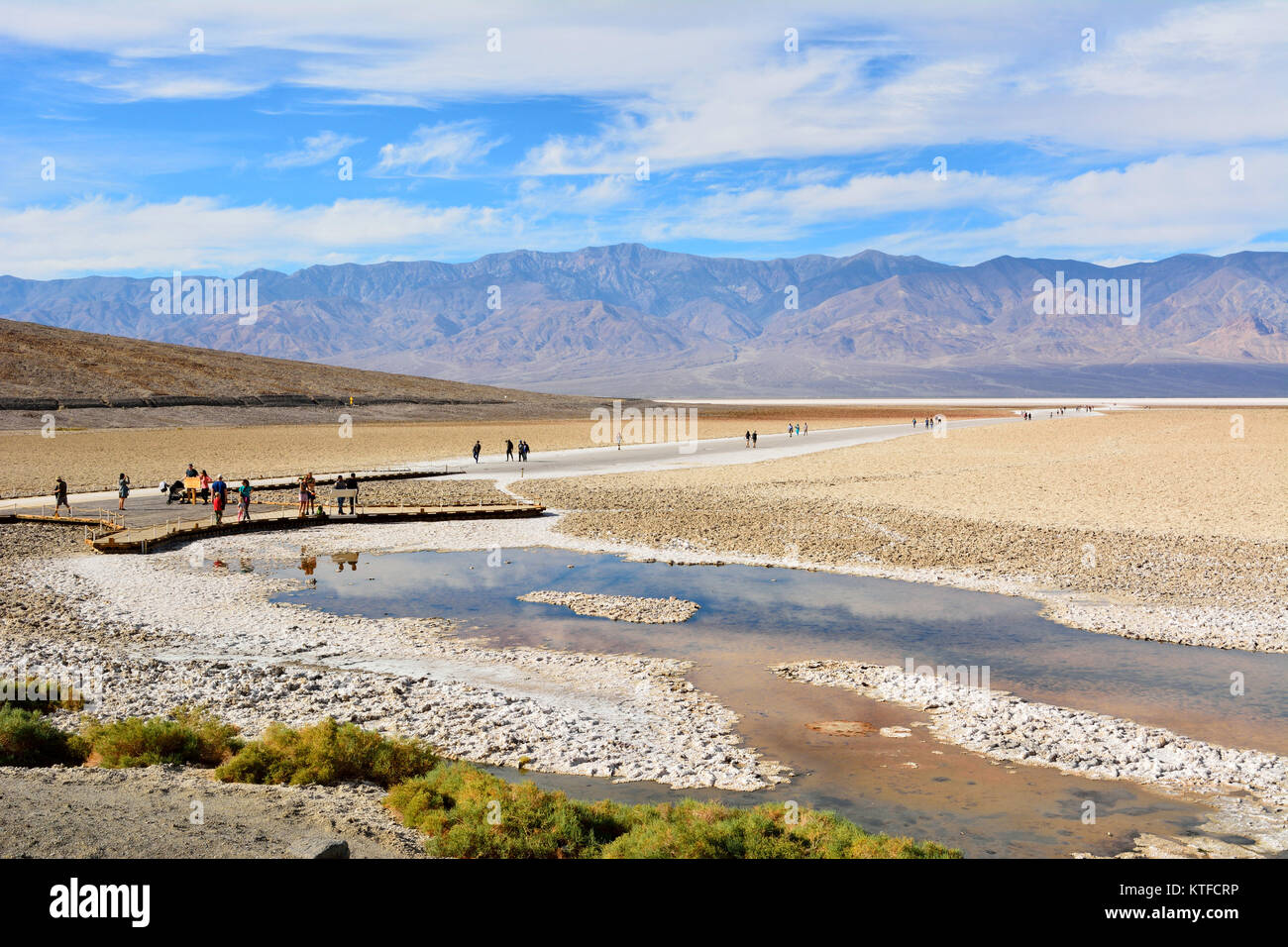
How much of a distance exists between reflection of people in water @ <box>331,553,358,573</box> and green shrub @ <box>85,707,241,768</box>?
12963 millimetres

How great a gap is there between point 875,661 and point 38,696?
12302mm

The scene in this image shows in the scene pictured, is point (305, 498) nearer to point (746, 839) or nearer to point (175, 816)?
point (175, 816)

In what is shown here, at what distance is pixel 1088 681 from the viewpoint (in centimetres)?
1489

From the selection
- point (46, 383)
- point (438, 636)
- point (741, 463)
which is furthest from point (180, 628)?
point (46, 383)

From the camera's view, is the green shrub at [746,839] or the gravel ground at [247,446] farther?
the gravel ground at [247,446]

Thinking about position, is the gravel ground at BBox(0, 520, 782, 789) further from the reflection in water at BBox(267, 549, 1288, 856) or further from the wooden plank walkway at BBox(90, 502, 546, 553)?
the wooden plank walkway at BBox(90, 502, 546, 553)

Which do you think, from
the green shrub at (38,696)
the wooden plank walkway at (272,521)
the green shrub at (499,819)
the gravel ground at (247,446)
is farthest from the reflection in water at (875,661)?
the gravel ground at (247,446)

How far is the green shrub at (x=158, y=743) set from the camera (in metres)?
10.5

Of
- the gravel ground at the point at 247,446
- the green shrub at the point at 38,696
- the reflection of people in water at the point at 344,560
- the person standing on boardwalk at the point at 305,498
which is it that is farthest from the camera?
the gravel ground at the point at 247,446

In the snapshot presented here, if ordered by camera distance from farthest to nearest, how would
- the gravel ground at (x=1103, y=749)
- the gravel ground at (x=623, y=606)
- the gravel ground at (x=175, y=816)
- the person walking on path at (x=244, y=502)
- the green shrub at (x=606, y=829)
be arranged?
1. the person walking on path at (x=244, y=502)
2. the gravel ground at (x=623, y=606)
3. the gravel ground at (x=1103, y=749)
4. the green shrub at (x=606, y=829)
5. the gravel ground at (x=175, y=816)

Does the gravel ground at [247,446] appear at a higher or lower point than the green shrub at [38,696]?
higher

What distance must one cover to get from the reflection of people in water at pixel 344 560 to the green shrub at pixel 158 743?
13.0m

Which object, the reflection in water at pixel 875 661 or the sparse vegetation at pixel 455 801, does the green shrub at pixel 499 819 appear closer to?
the sparse vegetation at pixel 455 801

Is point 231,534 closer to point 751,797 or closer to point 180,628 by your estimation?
point 180,628
